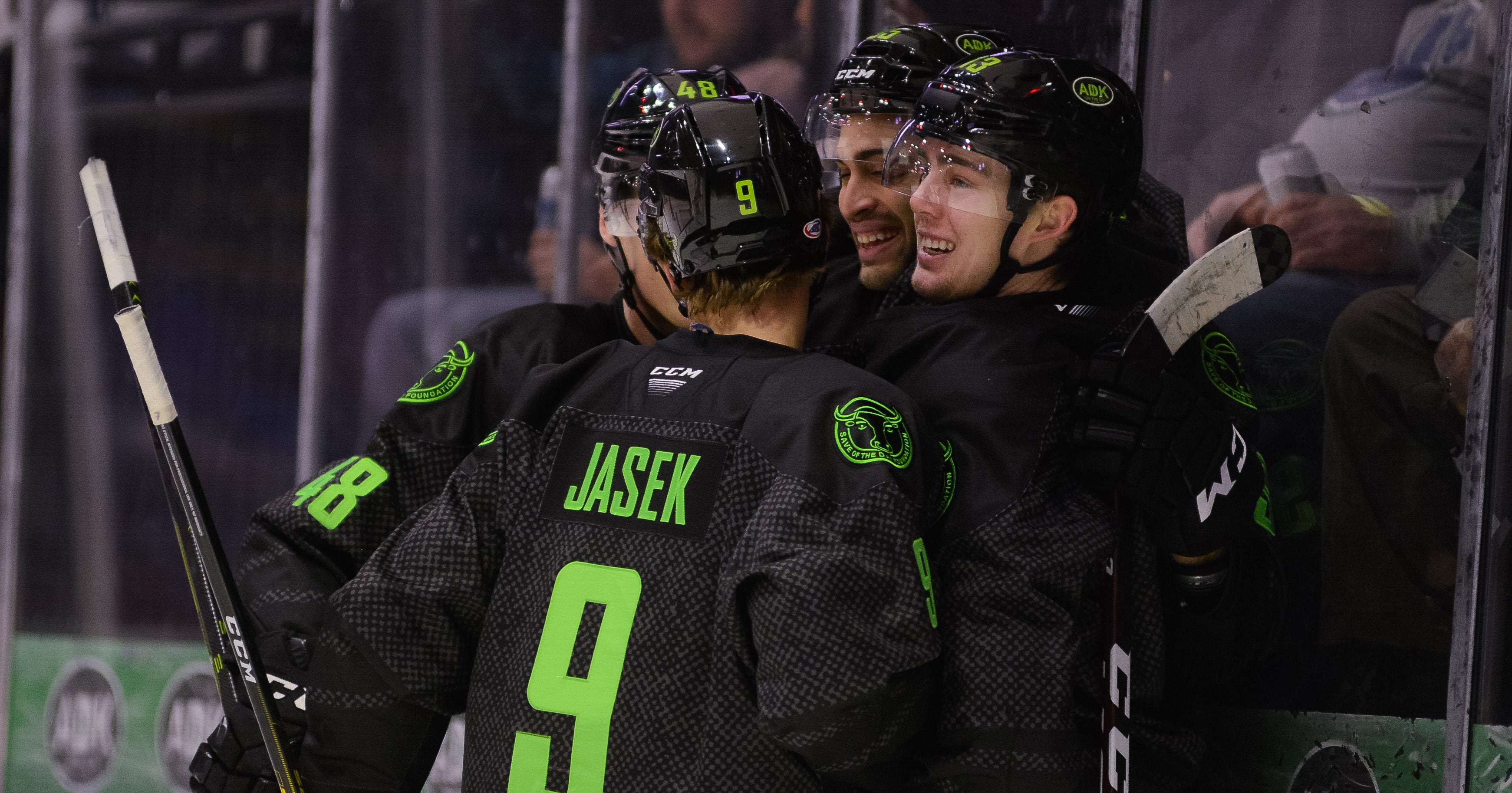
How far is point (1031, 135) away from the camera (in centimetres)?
178

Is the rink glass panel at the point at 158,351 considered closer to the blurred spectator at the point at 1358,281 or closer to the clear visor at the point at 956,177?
the clear visor at the point at 956,177

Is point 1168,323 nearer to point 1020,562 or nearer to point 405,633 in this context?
point 1020,562

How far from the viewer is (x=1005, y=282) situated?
1892mm

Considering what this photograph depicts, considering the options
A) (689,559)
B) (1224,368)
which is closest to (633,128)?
(689,559)

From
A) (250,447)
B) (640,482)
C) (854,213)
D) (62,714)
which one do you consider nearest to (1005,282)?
(854,213)

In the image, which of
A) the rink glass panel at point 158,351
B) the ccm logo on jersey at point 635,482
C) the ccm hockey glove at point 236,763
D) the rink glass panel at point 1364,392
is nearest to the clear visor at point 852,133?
the rink glass panel at point 1364,392

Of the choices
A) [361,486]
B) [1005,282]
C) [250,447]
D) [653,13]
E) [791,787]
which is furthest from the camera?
[250,447]

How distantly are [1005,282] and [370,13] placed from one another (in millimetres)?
2228

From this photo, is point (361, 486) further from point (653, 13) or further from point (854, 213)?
point (653, 13)

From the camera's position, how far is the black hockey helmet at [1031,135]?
5.84 feet

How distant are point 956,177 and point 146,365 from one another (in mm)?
1064

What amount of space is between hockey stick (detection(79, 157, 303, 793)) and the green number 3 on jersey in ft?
1.34

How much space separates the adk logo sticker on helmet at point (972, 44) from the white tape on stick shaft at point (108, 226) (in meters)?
1.26

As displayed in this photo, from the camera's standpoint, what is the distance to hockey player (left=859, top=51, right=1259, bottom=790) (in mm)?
1600
